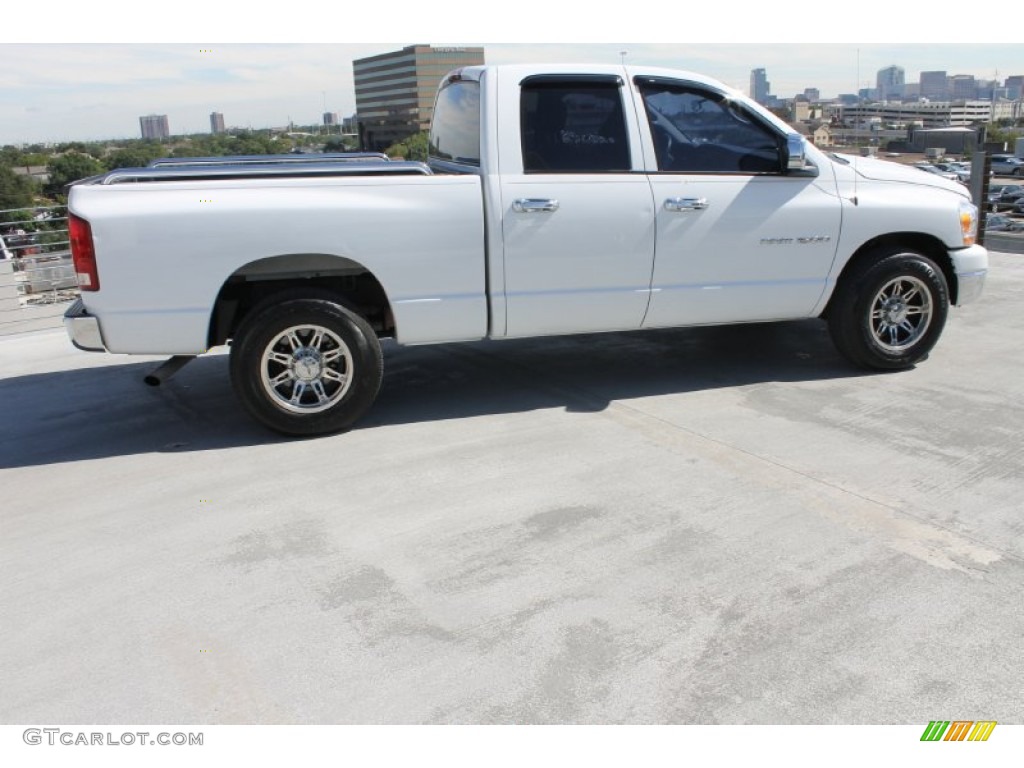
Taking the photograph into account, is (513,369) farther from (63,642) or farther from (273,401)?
(63,642)

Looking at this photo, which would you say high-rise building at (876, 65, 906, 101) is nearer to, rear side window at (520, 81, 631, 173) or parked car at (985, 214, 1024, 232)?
parked car at (985, 214, 1024, 232)

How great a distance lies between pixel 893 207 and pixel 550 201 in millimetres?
2360

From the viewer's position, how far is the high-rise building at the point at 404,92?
7.22 m

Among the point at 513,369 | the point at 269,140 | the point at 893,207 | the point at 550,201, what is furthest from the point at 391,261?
the point at 269,140

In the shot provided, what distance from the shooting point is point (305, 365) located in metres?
4.97

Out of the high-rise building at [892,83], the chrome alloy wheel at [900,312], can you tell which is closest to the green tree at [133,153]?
the chrome alloy wheel at [900,312]

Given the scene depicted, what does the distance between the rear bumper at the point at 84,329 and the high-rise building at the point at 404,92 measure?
2.95 metres

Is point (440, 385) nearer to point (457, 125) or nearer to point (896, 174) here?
point (457, 125)

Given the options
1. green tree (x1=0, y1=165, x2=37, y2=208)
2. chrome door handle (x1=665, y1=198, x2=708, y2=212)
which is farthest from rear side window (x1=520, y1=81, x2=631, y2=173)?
green tree (x1=0, y1=165, x2=37, y2=208)

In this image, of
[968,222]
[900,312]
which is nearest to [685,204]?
[900,312]

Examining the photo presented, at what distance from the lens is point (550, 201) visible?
510cm

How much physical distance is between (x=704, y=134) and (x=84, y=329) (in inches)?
149

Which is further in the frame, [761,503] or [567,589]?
[761,503]
